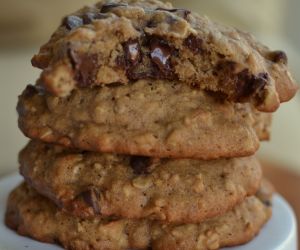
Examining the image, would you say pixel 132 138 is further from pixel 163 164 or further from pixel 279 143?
pixel 279 143

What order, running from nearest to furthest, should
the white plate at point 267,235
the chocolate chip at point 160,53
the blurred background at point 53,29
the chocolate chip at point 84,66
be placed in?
the chocolate chip at point 84,66 < the chocolate chip at point 160,53 < the white plate at point 267,235 < the blurred background at point 53,29

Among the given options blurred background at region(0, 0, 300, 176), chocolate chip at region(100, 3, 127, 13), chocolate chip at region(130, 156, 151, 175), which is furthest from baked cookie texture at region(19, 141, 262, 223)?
blurred background at region(0, 0, 300, 176)

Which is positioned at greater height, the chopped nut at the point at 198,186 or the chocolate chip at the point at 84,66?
the chocolate chip at the point at 84,66

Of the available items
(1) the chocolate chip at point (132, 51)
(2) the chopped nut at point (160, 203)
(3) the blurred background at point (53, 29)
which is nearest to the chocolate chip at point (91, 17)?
(1) the chocolate chip at point (132, 51)

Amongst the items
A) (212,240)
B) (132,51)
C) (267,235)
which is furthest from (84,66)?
(267,235)

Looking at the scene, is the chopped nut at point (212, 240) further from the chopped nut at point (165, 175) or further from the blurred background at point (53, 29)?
the blurred background at point (53, 29)

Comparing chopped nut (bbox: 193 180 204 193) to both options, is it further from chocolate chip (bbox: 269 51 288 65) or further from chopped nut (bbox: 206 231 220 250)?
chocolate chip (bbox: 269 51 288 65)
